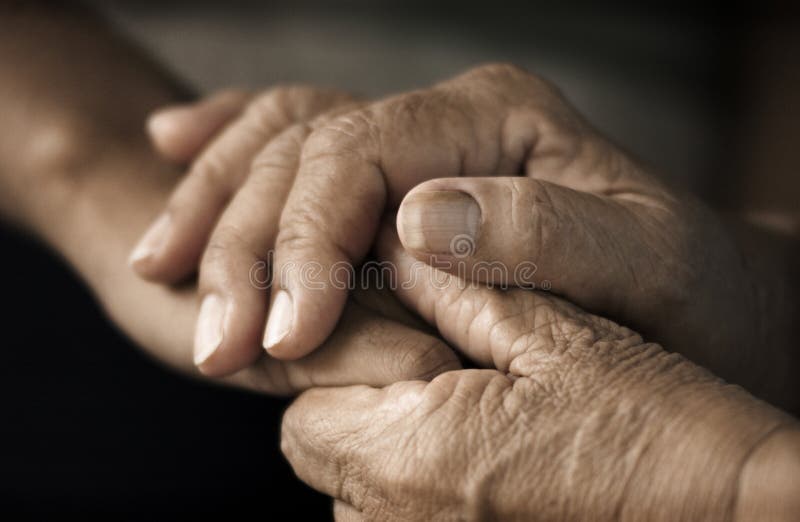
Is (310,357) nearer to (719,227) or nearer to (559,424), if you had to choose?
(559,424)

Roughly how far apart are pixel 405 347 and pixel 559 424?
8.4 inches

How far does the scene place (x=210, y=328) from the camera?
3.22 feet

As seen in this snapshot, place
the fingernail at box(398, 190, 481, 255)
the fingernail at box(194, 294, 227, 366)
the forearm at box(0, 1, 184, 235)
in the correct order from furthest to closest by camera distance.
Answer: the forearm at box(0, 1, 184, 235) < the fingernail at box(194, 294, 227, 366) < the fingernail at box(398, 190, 481, 255)

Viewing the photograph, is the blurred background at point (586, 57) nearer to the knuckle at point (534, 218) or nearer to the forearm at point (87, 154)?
the forearm at point (87, 154)

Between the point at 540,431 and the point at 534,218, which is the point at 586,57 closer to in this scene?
the point at 534,218

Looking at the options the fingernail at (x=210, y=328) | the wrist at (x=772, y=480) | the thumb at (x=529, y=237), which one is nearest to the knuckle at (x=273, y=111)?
the fingernail at (x=210, y=328)

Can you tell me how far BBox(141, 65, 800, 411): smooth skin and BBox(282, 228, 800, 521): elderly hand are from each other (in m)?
0.07

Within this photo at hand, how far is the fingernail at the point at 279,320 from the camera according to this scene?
0.91 metres

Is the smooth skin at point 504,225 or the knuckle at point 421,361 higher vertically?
the smooth skin at point 504,225

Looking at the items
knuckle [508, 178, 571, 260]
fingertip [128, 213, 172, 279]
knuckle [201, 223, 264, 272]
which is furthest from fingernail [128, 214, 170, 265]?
knuckle [508, 178, 571, 260]

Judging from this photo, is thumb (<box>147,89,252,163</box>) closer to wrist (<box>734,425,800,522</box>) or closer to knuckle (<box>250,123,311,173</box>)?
knuckle (<box>250,123,311,173</box>)

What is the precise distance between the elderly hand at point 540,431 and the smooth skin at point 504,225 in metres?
0.07

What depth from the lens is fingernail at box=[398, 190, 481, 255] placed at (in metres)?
0.85

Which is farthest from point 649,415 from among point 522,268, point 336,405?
point 336,405
